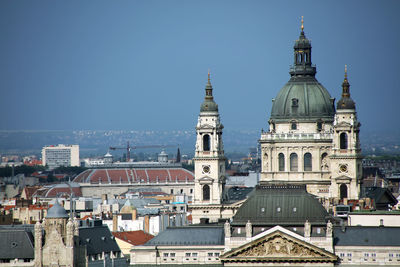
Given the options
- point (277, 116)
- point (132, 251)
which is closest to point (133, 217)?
point (277, 116)

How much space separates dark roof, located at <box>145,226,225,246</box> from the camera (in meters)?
132

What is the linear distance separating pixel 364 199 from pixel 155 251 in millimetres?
43312

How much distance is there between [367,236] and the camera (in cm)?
12769

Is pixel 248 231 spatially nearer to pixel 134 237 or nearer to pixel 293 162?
pixel 134 237

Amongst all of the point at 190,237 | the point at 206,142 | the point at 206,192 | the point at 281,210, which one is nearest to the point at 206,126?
the point at 206,142

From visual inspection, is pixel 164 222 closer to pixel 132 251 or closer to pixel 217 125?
pixel 217 125

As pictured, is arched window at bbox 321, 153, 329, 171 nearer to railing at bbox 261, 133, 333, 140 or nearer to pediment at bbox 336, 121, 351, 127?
railing at bbox 261, 133, 333, 140

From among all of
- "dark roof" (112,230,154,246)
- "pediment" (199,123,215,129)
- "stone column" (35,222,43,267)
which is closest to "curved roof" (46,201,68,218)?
"stone column" (35,222,43,267)

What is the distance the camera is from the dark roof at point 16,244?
13400 cm

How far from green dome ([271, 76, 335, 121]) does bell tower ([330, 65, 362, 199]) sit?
5257 millimetres

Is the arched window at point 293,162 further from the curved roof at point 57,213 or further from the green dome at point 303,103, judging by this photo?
the curved roof at point 57,213

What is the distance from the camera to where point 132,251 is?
5212 inches

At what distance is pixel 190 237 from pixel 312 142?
157 feet

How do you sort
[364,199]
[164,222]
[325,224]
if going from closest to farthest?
[325,224], [364,199], [164,222]
